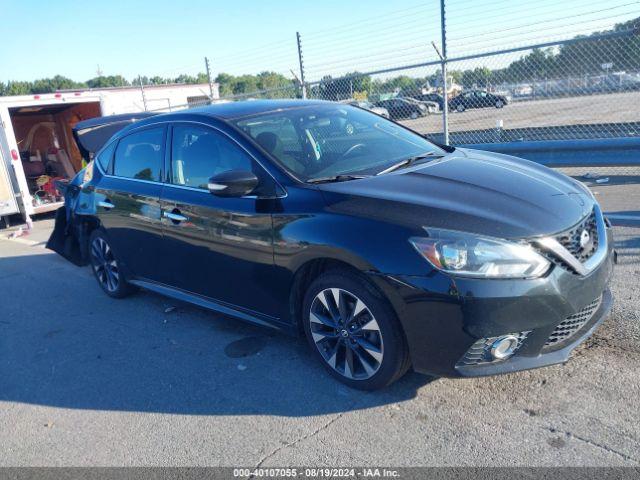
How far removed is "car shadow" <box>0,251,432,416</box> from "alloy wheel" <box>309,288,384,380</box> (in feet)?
0.51

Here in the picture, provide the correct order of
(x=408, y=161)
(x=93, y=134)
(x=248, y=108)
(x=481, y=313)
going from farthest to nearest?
(x=93, y=134) < (x=248, y=108) < (x=408, y=161) < (x=481, y=313)

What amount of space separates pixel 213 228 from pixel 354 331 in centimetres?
133

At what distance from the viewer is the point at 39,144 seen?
13.4 metres

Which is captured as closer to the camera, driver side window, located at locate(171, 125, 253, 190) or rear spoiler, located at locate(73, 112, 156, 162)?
driver side window, located at locate(171, 125, 253, 190)

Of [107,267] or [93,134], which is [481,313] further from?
Result: [93,134]

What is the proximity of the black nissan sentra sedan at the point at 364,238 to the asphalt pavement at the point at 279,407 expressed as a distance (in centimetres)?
28

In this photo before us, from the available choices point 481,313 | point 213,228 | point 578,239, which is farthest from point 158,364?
point 578,239

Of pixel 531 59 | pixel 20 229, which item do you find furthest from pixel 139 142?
pixel 20 229

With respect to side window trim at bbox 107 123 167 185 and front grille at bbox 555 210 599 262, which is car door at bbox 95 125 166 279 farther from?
front grille at bbox 555 210 599 262

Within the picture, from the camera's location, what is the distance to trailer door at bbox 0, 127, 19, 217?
10180mm

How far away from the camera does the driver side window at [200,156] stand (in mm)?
3966

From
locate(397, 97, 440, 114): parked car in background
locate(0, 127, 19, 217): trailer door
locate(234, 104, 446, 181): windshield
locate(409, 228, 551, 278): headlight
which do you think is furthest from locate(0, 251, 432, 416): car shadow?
locate(397, 97, 440, 114): parked car in background

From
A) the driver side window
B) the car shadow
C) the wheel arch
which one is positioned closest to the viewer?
the wheel arch

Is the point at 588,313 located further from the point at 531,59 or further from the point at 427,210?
the point at 531,59
